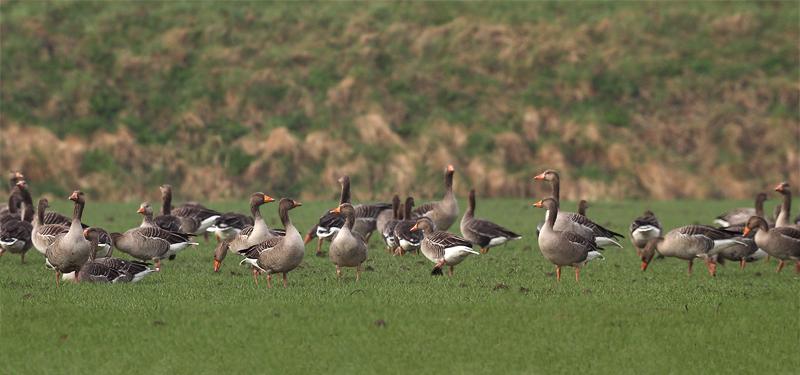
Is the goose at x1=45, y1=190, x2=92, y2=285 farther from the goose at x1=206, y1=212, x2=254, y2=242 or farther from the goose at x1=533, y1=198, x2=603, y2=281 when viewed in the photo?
the goose at x1=533, y1=198, x2=603, y2=281

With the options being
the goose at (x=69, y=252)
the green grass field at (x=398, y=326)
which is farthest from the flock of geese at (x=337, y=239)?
the green grass field at (x=398, y=326)

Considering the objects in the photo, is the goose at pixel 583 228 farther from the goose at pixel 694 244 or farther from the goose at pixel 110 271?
the goose at pixel 110 271

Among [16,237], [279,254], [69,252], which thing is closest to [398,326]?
[279,254]

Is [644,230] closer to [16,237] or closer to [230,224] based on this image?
[230,224]

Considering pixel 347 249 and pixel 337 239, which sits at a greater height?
pixel 337 239

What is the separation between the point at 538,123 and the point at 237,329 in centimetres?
4714

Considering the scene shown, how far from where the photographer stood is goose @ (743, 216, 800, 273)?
25969mm

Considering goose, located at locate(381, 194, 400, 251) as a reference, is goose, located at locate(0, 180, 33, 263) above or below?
above

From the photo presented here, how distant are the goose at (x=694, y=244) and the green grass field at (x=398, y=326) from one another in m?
1.73

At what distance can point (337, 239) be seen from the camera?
78.1ft

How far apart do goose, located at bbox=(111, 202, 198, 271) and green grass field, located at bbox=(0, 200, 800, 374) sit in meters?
1.91

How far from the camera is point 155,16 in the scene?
72.8m

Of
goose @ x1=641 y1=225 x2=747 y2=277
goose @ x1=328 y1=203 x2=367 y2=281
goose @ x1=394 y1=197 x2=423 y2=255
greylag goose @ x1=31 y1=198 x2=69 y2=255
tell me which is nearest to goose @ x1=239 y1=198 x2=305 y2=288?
goose @ x1=328 y1=203 x2=367 y2=281

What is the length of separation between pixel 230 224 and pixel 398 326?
13.5 meters
